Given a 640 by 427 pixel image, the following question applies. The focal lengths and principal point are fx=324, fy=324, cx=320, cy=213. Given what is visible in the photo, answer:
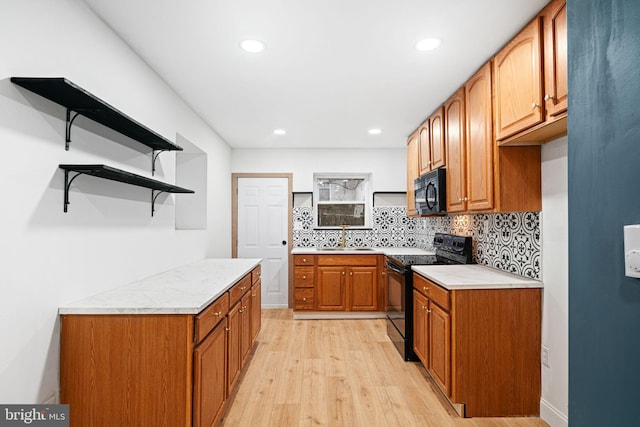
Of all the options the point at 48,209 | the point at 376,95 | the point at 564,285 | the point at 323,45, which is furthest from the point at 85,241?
the point at 564,285

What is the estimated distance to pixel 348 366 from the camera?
2.92m

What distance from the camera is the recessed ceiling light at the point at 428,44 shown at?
79.5 inches

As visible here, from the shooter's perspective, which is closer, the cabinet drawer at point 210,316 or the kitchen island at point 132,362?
the kitchen island at point 132,362

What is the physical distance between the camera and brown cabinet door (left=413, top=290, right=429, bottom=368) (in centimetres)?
259

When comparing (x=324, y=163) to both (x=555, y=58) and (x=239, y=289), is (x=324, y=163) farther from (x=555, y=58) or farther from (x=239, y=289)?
(x=555, y=58)

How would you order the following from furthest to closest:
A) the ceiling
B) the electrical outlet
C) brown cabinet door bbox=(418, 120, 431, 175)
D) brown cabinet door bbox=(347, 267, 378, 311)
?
brown cabinet door bbox=(347, 267, 378, 311) < brown cabinet door bbox=(418, 120, 431, 175) < the electrical outlet < the ceiling

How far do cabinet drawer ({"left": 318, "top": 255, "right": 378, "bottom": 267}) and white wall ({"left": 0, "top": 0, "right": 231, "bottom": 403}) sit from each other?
94.1 inches

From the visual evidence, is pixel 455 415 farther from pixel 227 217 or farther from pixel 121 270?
pixel 227 217

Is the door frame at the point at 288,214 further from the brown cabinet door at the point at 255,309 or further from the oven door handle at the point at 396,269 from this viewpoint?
the oven door handle at the point at 396,269

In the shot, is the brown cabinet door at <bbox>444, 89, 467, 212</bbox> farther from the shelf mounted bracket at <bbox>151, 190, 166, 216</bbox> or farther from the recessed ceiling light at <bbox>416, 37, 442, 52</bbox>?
the shelf mounted bracket at <bbox>151, 190, 166, 216</bbox>

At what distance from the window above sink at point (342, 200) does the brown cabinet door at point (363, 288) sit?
2.79ft

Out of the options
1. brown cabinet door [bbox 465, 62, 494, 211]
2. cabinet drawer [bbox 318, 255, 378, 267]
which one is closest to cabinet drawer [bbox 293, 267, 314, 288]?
cabinet drawer [bbox 318, 255, 378, 267]

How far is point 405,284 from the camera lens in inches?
117

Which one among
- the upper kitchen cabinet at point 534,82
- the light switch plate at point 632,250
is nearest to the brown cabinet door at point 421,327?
the upper kitchen cabinet at point 534,82
